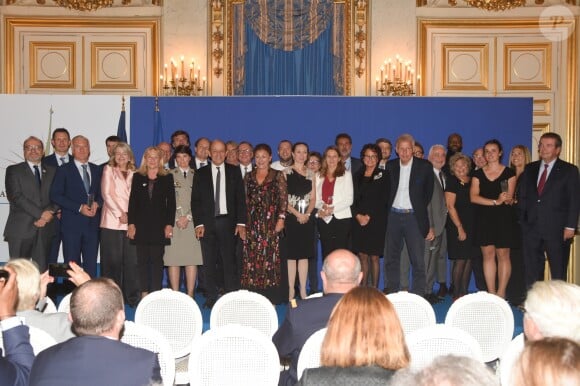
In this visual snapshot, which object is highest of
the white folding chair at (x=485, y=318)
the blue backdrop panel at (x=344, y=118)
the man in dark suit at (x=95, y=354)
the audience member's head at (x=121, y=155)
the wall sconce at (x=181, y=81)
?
the wall sconce at (x=181, y=81)

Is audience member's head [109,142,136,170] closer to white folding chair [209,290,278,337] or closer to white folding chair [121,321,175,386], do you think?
white folding chair [209,290,278,337]

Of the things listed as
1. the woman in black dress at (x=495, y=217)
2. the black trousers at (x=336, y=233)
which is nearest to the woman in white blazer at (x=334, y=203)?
the black trousers at (x=336, y=233)

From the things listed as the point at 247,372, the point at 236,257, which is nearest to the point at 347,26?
the point at 236,257

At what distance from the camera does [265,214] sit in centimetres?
724

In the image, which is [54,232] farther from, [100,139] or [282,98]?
[282,98]

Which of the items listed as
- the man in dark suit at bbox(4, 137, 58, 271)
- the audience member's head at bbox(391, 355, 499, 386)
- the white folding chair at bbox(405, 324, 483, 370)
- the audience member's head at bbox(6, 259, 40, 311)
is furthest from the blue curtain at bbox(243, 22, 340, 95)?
the audience member's head at bbox(391, 355, 499, 386)

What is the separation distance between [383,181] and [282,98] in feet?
6.91

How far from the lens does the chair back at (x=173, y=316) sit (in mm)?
4594

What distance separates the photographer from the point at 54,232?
24.5 ft

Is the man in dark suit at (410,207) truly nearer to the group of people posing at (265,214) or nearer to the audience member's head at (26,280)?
the group of people posing at (265,214)

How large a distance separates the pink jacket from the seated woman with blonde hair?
4.87 metres

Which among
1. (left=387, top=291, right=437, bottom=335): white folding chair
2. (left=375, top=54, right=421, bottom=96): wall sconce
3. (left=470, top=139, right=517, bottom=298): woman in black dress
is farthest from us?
(left=375, top=54, right=421, bottom=96): wall sconce

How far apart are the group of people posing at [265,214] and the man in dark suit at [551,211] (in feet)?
0.03

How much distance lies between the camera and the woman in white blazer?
737cm
